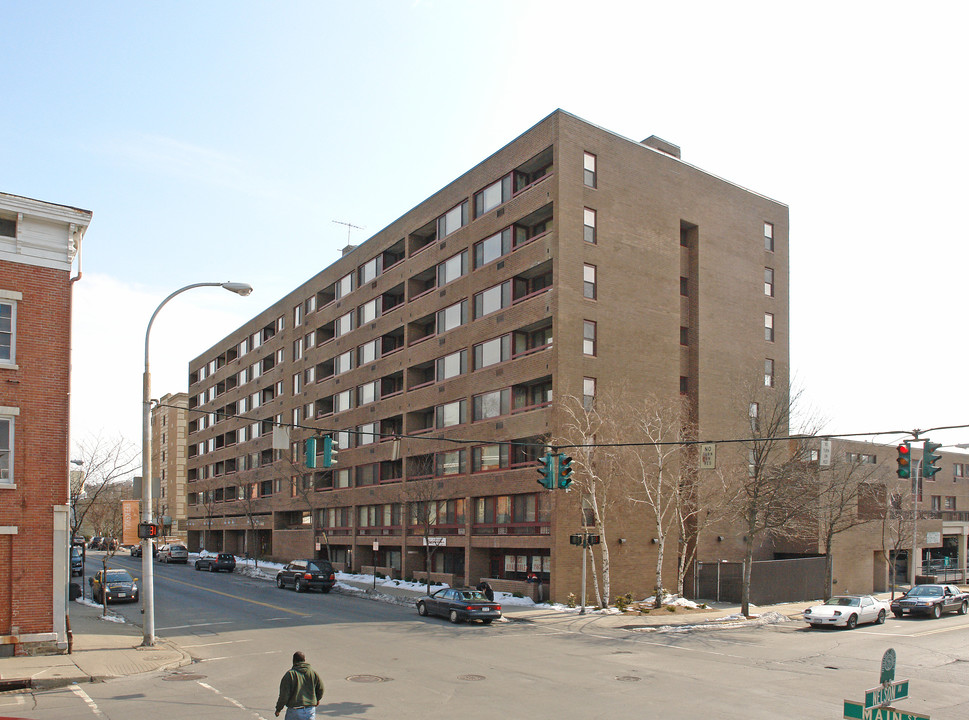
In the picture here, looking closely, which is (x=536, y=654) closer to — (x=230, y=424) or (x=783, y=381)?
(x=783, y=381)

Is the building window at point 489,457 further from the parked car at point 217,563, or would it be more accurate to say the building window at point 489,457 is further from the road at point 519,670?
the parked car at point 217,563

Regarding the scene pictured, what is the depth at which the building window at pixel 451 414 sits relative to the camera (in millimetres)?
46531

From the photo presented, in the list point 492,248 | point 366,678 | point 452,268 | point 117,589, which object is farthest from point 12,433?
point 452,268

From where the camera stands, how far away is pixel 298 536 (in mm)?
68125

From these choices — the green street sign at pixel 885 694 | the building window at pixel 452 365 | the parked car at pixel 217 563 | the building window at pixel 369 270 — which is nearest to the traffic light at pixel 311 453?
the green street sign at pixel 885 694

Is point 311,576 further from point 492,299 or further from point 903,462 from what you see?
point 903,462

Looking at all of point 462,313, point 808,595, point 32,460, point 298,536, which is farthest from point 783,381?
point 298,536

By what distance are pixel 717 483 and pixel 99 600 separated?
97.8ft

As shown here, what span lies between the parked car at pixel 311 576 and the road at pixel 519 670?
11.4m

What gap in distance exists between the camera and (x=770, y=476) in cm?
3978

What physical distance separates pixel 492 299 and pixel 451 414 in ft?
24.7

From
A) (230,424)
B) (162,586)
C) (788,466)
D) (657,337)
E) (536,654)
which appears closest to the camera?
(536,654)

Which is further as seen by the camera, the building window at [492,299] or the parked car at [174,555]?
the parked car at [174,555]

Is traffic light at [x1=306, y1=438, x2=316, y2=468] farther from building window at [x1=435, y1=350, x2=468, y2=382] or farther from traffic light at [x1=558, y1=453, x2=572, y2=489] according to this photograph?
building window at [x1=435, y1=350, x2=468, y2=382]
